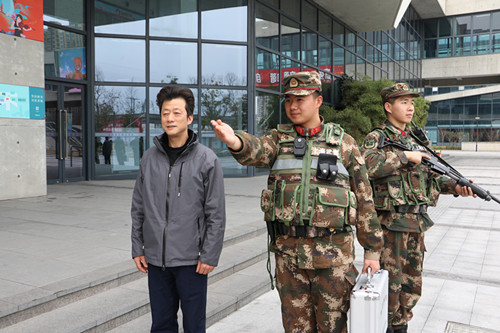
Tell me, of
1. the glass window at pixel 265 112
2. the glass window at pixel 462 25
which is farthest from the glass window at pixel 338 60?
the glass window at pixel 462 25

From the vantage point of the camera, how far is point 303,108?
7.87 ft

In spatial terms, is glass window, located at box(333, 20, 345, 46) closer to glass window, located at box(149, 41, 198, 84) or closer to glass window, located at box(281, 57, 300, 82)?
glass window, located at box(281, 57, 300, 82)

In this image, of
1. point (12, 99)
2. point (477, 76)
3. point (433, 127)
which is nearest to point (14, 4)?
point (12, 99)

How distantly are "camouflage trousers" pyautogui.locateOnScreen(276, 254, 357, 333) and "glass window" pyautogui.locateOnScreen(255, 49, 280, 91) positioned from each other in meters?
11.6

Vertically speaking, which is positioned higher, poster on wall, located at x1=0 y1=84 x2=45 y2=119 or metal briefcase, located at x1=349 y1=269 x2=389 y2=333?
poster on wall, located at x1=0 y1=84 x2=45 y2=119

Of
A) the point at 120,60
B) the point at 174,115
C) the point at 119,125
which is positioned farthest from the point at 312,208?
the point at 120,60

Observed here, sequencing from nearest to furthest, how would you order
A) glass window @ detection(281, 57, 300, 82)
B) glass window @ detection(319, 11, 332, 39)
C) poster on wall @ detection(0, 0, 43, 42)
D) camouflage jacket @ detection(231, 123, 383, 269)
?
camouflage jacket @ detection(231, 123, 383, 269) < poster on wall @ detection(0, 0, 43, 42) < glass window @ detection(281, 57, 300, 82) < glass window @ detection(319, 11, 332, 39)

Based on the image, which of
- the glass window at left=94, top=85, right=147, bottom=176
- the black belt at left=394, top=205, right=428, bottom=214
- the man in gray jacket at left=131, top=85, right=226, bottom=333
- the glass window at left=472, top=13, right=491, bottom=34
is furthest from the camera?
the glass window at left=472, top=13, right=491, bottom=34

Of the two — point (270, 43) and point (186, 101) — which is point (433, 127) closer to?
point (270, 43)

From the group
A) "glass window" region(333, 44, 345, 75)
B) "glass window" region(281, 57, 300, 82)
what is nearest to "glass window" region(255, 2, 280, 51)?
"glass window" region(281, 57, 300, 82)

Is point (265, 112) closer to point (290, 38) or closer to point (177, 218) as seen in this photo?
point (290, 38)

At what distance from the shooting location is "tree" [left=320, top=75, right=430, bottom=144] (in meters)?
16.7

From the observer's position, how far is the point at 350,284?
2.41m

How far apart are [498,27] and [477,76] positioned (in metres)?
3.92
